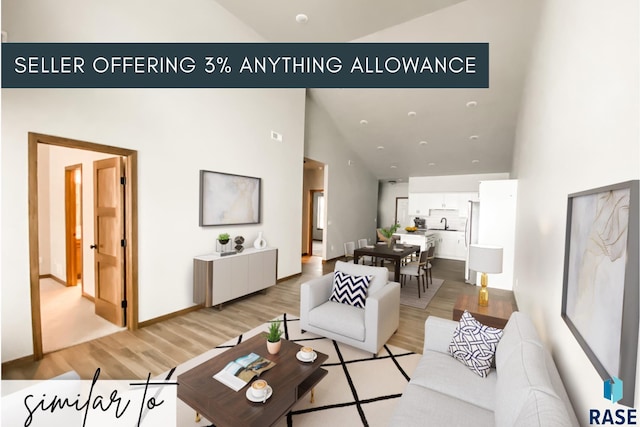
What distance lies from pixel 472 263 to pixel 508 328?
1.07 m

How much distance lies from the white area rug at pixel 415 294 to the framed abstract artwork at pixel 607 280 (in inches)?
118

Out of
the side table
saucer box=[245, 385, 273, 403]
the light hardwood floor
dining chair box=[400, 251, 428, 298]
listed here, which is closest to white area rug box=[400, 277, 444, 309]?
the light hardwood floor

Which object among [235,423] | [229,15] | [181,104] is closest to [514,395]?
[235,423]

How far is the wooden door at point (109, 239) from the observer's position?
3.28m

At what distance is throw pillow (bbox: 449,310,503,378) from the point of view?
184cm

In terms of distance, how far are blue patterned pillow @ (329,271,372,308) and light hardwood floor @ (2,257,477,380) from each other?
0.63m

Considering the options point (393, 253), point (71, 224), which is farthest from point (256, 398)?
point (71, 224)

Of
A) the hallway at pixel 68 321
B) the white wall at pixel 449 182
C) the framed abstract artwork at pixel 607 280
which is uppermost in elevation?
the white wall at pixel 449 182

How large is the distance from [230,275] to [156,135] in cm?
208

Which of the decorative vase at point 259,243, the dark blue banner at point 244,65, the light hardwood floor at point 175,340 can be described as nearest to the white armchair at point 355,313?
the light hardwood floor at point 175,340

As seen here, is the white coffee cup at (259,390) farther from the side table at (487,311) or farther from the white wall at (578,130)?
the side table at (487,311)

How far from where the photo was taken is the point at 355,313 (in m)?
2.91

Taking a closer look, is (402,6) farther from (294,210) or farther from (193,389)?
(193,389)

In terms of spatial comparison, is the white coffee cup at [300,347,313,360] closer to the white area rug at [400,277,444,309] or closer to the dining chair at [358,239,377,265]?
the white area rug at [400,277,444,309]
